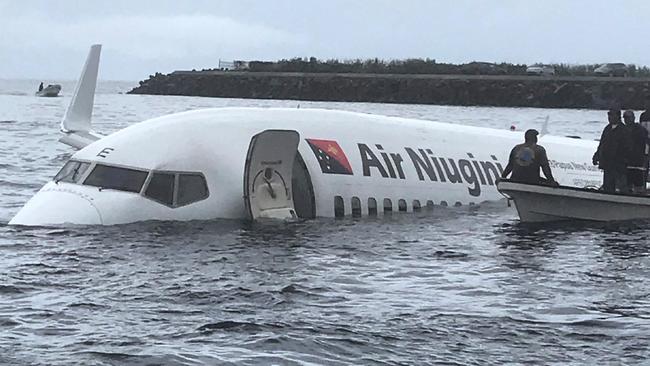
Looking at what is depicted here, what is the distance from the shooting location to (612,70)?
124m

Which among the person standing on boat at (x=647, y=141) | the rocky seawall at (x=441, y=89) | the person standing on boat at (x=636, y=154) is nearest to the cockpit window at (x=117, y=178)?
the person standing on boat at (x=636, y=154)

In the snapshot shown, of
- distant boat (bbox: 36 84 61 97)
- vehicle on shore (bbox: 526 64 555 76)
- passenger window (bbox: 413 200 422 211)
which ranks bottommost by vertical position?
passenger window (bbox: 413 200 422 211)

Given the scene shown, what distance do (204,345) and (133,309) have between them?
2.04m

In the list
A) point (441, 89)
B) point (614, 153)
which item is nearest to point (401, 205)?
point (614, 153)

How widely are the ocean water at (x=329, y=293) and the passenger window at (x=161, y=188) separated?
55 cm

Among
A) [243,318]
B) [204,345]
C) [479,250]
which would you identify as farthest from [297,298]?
[479,250]

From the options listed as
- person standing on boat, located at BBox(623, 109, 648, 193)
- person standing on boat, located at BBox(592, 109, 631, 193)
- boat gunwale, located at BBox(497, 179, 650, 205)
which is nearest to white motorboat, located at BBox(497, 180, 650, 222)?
boat gunwale, located at BBox(497, 179, 650, 205)

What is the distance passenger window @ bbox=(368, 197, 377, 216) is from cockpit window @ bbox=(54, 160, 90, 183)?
5865 mm

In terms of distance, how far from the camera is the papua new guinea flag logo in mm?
22281

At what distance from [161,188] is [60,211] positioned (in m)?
1.89

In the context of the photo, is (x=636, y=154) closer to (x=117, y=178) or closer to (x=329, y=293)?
(x=329, y=293)

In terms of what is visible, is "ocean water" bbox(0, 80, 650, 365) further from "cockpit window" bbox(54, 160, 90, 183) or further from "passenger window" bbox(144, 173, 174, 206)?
"cockpit window" bbox(54, 160, 90, 183)

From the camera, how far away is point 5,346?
1267 cm

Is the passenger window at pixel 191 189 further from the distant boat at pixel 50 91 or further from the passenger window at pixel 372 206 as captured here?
the distant boat at pixel 50 91
